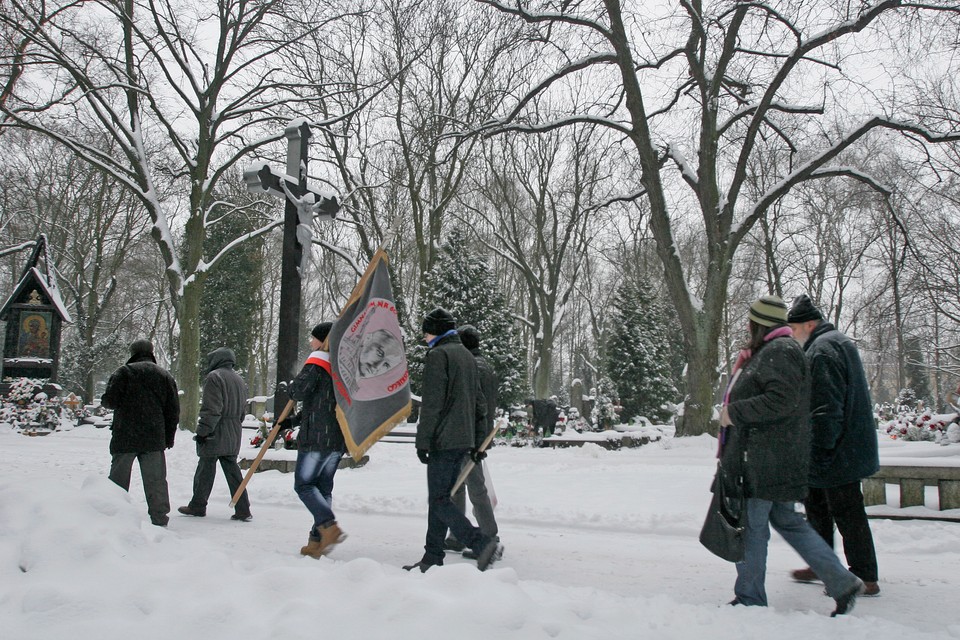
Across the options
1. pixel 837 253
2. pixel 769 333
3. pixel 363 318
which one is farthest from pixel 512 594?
pixel 837 253

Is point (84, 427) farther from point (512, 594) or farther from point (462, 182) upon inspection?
point (512, 594)

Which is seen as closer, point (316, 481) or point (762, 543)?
point (762, 543)

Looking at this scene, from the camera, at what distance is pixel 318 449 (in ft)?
18.1

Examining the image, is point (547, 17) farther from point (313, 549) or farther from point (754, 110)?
point (313, 549)

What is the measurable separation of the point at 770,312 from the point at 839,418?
0.96m

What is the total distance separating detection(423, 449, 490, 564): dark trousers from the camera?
489 centimetres

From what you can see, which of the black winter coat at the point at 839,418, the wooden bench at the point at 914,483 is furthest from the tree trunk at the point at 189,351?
the black winter coat at the point at 839,418

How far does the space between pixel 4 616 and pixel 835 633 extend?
149 inches

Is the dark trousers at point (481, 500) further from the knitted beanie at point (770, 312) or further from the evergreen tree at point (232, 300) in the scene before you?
the evergreen tree at point (232, 300)

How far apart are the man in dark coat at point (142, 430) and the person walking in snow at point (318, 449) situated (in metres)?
1.43

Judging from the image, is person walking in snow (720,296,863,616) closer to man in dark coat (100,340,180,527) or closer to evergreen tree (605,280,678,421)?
man in dark coat (100,340,180,527)

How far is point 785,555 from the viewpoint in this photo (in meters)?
5.80

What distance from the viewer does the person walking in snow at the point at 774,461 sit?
390 cm

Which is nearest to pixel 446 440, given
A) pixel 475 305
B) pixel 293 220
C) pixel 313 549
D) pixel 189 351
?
pixel 313 549
